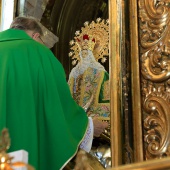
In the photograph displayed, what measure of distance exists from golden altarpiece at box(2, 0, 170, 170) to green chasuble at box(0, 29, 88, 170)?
0.26 m

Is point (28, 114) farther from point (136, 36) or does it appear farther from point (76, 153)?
point (136, 36)

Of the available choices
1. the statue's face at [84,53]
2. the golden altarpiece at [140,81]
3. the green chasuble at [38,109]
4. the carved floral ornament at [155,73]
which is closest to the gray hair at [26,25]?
the green chasuble at [38,109]

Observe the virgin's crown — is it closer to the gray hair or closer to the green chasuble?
the gray hair

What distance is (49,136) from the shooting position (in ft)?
6.00

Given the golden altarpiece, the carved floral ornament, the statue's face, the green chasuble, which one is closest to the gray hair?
the green chasuble

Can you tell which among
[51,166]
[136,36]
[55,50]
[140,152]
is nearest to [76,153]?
[51,166]

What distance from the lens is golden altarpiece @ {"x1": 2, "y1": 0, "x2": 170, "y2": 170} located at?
1.57 meters

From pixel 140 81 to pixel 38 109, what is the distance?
0.45m

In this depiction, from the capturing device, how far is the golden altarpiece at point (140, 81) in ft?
5.14

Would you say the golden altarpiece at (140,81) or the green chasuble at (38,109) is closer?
the golden altarpiece at (140,81)

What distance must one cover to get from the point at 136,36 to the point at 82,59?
3.41 ft

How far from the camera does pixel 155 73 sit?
1637 millimetres

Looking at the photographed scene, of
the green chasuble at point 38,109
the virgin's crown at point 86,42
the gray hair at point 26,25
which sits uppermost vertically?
the gray hair at point 26,25

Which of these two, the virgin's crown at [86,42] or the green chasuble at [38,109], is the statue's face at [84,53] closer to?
the virgin's crown at [86,42]
